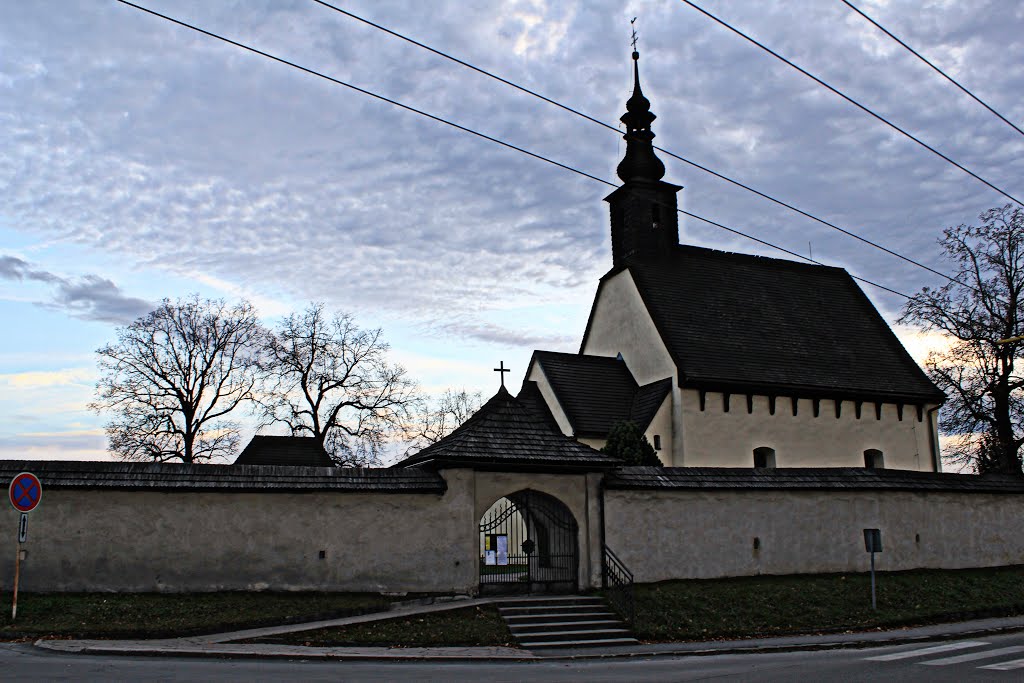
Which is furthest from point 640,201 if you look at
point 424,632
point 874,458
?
point 424,632

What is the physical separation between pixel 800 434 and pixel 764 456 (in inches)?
65.1

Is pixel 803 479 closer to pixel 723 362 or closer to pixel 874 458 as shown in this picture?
pixel 723 362

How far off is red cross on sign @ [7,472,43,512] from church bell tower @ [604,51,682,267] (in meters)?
23.7

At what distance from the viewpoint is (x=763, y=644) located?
1484 centimetres

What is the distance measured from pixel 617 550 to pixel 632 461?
5.49 metres

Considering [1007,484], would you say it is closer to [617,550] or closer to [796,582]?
[796,582]

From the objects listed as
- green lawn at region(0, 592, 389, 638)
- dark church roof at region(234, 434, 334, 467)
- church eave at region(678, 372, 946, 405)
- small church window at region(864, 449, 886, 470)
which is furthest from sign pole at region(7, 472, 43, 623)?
small church window at region(864, 449, 886, 470)

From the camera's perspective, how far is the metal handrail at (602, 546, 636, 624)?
53.4 ft

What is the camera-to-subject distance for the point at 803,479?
2109 centimetres

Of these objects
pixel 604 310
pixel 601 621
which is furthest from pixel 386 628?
pixel 604 310

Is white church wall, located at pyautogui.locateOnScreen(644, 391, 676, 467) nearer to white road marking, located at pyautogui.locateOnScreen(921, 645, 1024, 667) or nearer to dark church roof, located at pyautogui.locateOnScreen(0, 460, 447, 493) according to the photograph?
dark church roof, located at pyautogui.locateOnScreen(0, 460, 447, 493)

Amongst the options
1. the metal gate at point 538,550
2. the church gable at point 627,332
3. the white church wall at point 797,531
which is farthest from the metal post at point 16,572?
the church gable at point 627,332

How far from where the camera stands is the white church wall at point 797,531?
19234mm

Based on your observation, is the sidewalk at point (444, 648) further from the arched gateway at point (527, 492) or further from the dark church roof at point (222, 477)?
the dark church roof at point (222, 477)
